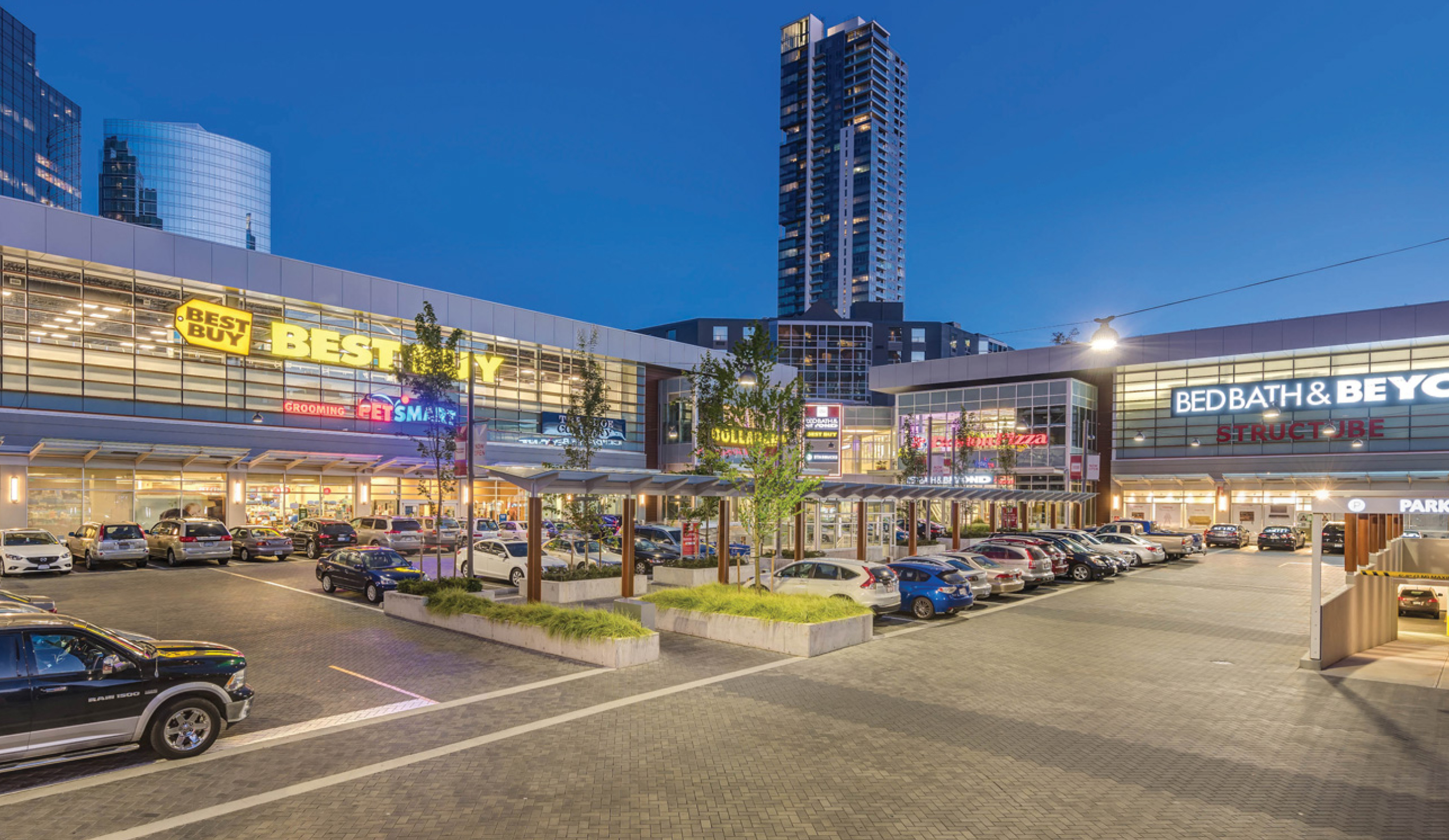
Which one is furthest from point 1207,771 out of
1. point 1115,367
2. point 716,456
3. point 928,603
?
point 1115,367

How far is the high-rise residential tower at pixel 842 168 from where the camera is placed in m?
168

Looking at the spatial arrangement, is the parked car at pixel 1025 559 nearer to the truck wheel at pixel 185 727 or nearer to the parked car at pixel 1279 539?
the truck wheel at pixel 185 727

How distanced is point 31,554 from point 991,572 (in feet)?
97.7

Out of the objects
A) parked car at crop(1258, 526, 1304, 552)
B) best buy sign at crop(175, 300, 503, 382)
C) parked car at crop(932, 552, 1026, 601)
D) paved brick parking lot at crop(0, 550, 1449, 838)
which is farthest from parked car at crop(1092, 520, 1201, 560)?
best buy sign at crop(175, 300, 503, 382)

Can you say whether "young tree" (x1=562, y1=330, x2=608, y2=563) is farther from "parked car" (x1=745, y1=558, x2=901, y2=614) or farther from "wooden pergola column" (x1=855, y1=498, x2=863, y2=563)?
"wooden pergola column" (x1=855, y1=498, x2=863, y2=563)

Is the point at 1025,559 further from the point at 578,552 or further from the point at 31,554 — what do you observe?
the point at 31,554

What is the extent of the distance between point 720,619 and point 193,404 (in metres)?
30.6

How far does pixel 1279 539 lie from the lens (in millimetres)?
43688

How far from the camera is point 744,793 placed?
7.84m

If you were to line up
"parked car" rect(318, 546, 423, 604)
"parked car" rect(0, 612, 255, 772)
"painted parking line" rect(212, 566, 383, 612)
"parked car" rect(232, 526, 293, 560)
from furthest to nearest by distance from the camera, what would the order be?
"parked car" rect(232, 526, 293, 560) → "parked car" rect(318, 546, 423, 604) → "painted parking line" rect(212, 566, 383, 612) → "parked car" rect(0, 612, 255, 772)

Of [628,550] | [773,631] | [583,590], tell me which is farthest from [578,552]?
[773,631]

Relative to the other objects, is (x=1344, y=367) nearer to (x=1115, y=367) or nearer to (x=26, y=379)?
(x=1115, y=367)

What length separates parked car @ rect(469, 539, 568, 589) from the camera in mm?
23219

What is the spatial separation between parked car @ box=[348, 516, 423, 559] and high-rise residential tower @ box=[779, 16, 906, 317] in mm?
138971
